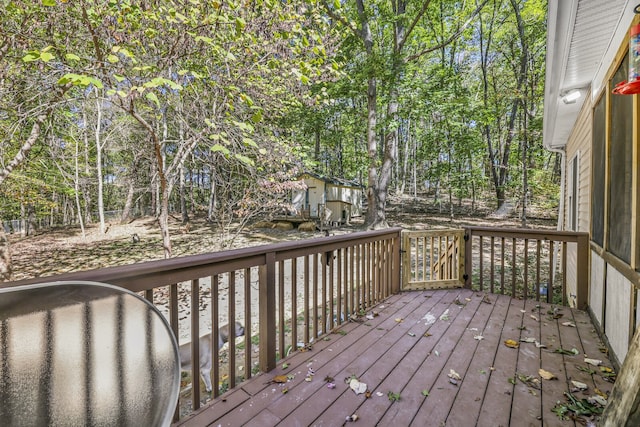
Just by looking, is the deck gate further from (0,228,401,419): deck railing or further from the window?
the window

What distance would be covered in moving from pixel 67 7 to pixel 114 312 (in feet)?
14.3

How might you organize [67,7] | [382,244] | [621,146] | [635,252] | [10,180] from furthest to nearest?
[10,180], [382,244], [67,7], [621,146], [635,252]

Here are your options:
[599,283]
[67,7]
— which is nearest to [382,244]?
[599,283]

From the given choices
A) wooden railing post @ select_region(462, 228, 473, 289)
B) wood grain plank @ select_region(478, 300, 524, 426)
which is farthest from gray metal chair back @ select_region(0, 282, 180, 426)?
wooden railing post @ select_region(462, 228, 473, 289)

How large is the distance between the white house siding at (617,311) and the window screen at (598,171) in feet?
1.57

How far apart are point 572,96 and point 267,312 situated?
4518 mm

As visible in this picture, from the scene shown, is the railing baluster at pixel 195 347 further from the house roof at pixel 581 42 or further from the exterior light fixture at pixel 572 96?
the exterior light fixture at pixel 572 96

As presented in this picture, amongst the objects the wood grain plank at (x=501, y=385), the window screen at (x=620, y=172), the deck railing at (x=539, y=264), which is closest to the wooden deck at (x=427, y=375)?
the wood grain plank at (x=501, y=385)

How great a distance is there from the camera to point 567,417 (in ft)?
5.78

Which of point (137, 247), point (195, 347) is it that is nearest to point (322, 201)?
point (137, 247)

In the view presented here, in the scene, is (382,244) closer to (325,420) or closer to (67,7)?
(325,420)

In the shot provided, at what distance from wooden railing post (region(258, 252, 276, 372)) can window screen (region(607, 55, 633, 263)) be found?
256 centimetres

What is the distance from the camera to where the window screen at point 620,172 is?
217cm

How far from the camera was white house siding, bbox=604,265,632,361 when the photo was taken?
219 centimetres
